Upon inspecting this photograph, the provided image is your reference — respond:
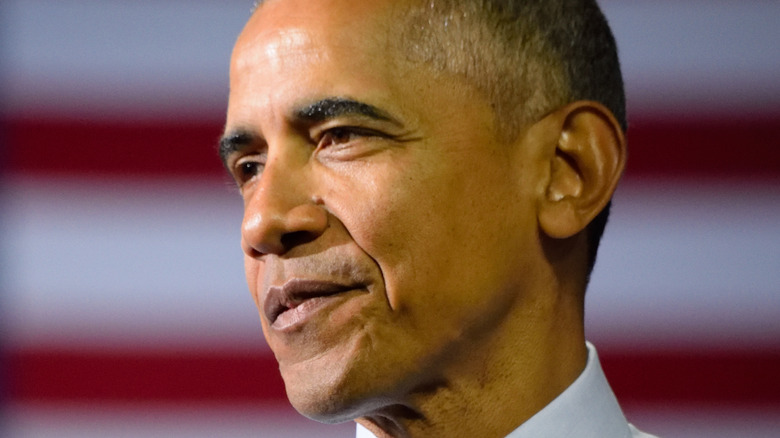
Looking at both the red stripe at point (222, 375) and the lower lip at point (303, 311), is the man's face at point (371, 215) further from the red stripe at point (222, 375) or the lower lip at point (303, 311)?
the red stripe at point (222, 375)

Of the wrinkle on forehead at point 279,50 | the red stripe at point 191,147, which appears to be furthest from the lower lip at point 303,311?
the red stripe at point 191,147

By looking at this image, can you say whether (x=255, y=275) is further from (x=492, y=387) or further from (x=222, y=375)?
(x=222, y=375)

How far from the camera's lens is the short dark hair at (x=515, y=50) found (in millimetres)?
1191

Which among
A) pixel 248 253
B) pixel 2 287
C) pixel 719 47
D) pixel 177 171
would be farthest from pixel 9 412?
pixel 719 47

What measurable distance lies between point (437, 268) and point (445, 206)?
2.8 inches

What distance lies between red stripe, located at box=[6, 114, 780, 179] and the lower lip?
135cm

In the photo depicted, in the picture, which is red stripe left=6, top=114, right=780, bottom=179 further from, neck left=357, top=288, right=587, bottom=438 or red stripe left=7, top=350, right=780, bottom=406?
neck left=357, top=288, right=587, bottom=438

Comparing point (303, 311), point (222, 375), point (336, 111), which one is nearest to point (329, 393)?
point (303, 311)

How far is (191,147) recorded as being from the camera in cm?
246

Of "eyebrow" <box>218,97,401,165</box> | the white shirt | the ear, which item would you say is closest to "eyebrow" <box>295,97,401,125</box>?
"eyebrow" <box>218,97,401,165</box>

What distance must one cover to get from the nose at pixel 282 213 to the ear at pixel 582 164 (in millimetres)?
300

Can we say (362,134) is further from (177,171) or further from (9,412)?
(9,412)

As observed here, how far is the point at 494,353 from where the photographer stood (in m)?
1.20

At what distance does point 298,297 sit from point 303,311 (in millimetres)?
20
